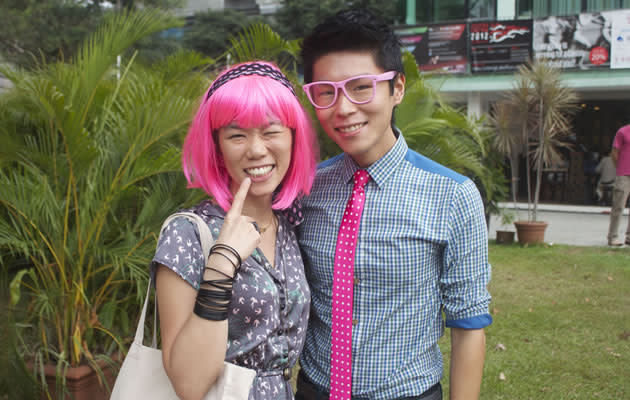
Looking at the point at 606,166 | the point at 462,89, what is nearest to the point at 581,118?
the point at 606,166

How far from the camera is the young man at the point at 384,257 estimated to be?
1543mm

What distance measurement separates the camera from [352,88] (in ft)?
5.17

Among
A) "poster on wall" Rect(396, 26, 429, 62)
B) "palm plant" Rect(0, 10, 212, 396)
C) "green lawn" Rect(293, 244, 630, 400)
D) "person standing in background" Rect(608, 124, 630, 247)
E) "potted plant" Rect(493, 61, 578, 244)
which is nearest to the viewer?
"palm plant" Rect(0, 10, 212, 396)

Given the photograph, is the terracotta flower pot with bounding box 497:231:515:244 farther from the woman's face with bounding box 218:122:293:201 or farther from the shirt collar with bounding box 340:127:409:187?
the woman's face with bounding box 218:122:293:201

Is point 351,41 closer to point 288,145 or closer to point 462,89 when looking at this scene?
point 288,145

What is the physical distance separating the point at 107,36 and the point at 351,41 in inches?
94.4

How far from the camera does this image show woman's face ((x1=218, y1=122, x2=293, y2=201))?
1484 mm

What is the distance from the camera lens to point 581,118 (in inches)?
661

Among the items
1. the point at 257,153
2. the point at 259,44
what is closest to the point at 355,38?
the point at 257,153

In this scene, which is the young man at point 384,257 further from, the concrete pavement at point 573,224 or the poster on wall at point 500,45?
the poster on wall at point 500,45

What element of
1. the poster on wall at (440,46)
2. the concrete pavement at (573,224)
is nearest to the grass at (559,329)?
the concrete pavement at (573,224)

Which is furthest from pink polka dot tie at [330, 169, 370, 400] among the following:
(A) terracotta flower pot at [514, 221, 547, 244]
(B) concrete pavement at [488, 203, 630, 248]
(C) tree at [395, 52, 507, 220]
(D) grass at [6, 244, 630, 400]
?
(B) concrete pavement at [488, 203, 630, 248]

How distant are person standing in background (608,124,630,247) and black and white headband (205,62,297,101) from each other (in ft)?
28.1

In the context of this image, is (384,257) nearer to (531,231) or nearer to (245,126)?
(245,126)
